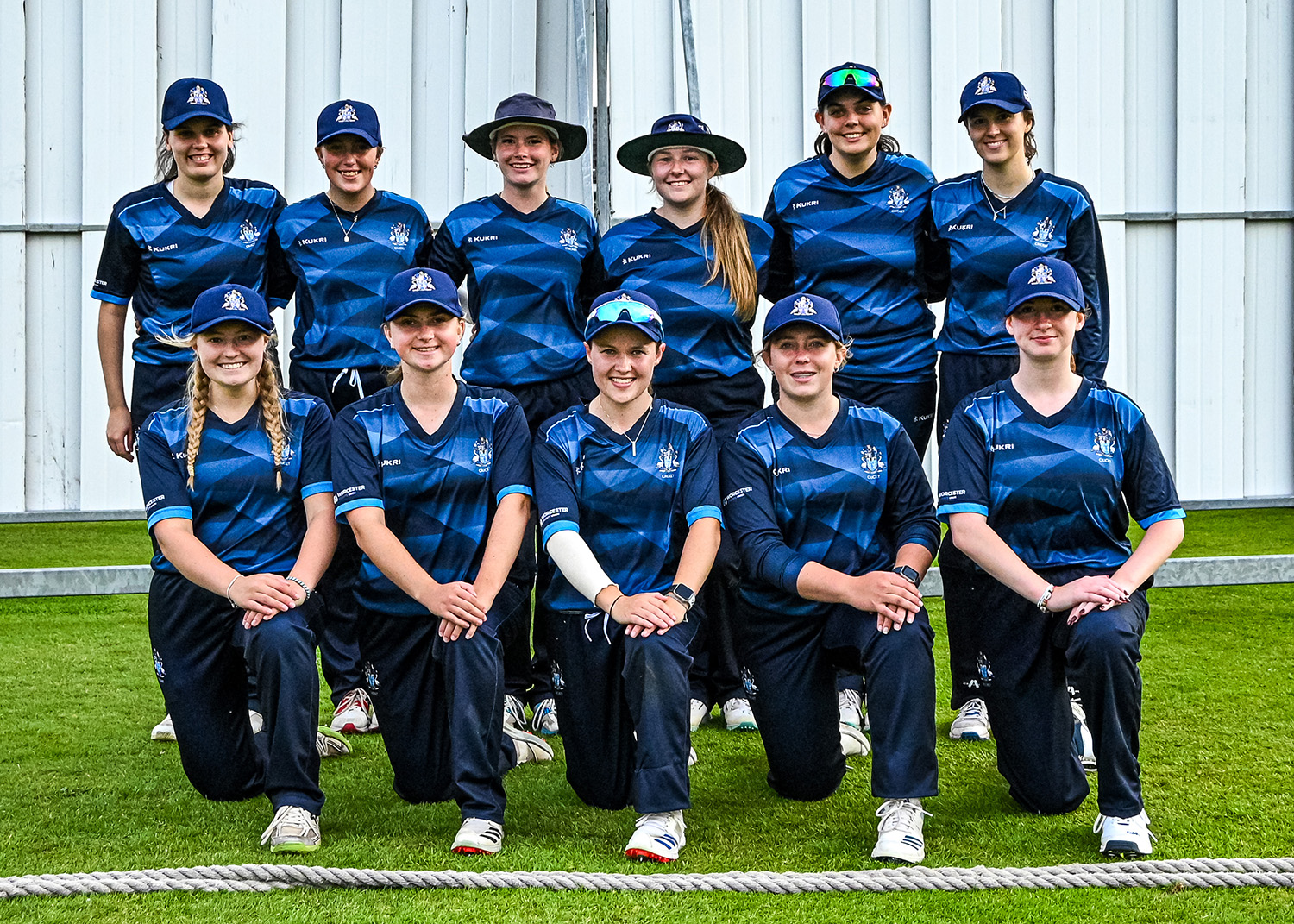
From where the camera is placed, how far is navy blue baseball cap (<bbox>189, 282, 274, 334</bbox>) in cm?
286

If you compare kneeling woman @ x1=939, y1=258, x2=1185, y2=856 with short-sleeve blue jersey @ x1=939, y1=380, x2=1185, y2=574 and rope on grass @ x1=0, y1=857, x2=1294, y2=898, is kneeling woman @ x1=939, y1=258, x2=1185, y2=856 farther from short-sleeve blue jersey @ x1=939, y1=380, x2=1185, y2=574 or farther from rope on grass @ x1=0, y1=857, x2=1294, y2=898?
rope on grass @ x1=0, y1=857, x2=1294, y2=898

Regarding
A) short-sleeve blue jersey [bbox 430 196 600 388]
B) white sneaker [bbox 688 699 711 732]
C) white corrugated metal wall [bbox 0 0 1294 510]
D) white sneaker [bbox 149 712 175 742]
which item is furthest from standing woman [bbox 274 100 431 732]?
white corrugated metal wall [bbox 0 0 1294 510]

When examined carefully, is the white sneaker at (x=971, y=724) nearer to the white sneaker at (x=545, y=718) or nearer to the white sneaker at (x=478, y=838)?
the white sneaker at (x=545, y=718)

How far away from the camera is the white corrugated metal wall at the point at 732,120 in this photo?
7.43m

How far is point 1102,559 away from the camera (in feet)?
9.00

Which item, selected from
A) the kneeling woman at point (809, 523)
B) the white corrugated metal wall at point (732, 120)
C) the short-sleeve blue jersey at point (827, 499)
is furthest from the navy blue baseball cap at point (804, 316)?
the white corrugated metal wall at point (732, 120)

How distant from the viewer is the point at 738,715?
362 cm

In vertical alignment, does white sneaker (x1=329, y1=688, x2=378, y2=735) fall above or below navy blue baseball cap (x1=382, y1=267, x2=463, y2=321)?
below

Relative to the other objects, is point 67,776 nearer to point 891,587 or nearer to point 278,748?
point 278,748

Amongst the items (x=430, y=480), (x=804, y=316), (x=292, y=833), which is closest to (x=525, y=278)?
(x=430, y=480)

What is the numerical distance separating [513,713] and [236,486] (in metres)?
1.06

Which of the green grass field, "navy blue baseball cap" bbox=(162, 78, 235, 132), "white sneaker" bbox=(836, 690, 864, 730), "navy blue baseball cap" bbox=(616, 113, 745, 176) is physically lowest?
the green grass field

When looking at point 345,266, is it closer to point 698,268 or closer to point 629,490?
point 698,268

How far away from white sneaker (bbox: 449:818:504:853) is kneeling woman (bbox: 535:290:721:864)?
0.34 meters
